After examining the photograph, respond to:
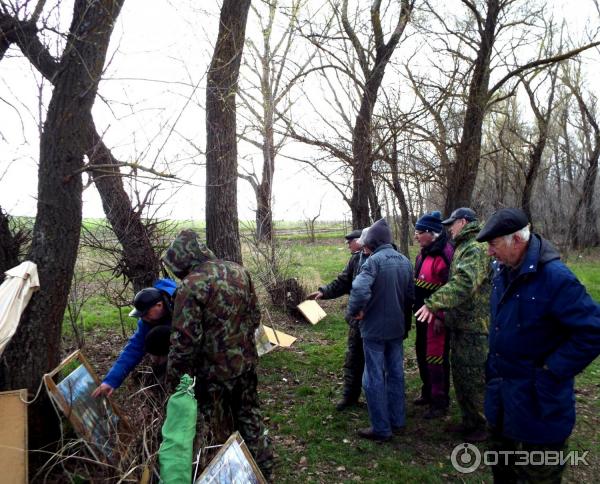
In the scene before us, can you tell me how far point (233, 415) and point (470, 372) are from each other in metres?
2.19

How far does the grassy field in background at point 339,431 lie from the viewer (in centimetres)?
386

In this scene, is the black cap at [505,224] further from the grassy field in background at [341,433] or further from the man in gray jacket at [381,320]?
the grassy field in background at [341,433]

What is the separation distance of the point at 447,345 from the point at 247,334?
242 centimetres

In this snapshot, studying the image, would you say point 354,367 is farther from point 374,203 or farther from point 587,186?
point 587,186

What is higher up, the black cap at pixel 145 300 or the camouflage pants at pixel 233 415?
the black cap at pixel 145 300

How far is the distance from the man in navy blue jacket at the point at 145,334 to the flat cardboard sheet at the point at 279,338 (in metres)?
3.84

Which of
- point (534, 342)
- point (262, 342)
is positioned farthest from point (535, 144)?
point (534, 342)

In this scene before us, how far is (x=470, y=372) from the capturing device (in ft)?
13.9

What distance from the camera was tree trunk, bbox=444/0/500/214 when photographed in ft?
32.0

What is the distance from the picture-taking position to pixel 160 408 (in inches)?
135

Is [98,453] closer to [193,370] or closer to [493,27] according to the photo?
[193,370]

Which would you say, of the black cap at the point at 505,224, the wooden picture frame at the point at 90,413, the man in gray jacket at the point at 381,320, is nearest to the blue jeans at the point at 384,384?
the man in gray jacket at the point at 381,320

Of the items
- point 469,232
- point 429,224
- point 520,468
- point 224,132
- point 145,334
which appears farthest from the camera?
point 224,132

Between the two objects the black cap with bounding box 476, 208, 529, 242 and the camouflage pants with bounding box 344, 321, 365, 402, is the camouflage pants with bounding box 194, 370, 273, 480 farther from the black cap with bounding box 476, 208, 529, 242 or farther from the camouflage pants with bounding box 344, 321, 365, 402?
the black cap with bounding box 476, 208, 529, 242
